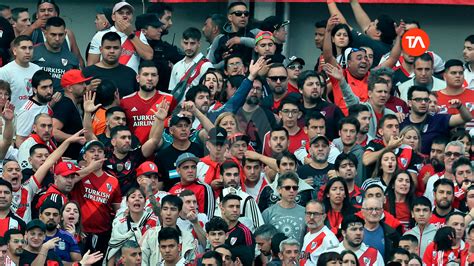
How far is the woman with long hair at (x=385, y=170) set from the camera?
77.9 feet

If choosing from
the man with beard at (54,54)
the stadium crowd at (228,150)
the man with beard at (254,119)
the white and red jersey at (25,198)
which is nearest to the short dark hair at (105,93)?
the stadium crowd at (228,150)

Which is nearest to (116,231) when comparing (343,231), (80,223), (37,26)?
(80,223)

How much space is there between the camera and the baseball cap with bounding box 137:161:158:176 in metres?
23.4

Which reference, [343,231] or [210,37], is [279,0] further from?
[343,231]

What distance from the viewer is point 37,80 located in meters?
24.4

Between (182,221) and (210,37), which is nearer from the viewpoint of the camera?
(182,221)

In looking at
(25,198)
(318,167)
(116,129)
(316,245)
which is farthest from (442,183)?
(25,198)

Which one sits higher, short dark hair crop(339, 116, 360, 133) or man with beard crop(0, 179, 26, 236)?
short dark hair crop(339, 116, 360, 133)

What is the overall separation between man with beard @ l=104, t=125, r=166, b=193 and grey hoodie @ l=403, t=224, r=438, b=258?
10.8 feet

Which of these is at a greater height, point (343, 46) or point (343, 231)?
point (343, 46)

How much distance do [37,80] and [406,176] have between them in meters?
4.60

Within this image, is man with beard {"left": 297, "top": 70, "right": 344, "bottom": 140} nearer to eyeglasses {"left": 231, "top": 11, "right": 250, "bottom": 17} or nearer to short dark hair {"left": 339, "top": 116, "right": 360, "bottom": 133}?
short dark hair {"left": 339, "top": 116, "right": 360, "bottom": 133}

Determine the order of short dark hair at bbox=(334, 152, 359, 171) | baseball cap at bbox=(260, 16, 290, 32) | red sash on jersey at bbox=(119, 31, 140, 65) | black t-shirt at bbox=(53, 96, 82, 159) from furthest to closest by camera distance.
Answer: baseball cap at bbox=(260, 16, 290, 32)
red sash on jersey at bbox=(119, 31, 140, 65)
black t-shirt at bbox=(53, 96, 82, 159)
short dark hair at bbox=(334, 152, 359, 171)

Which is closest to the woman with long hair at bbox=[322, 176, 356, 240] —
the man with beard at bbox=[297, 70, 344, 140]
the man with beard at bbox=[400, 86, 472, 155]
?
the man with beard at bbox=[297, 70, 344, 140]
